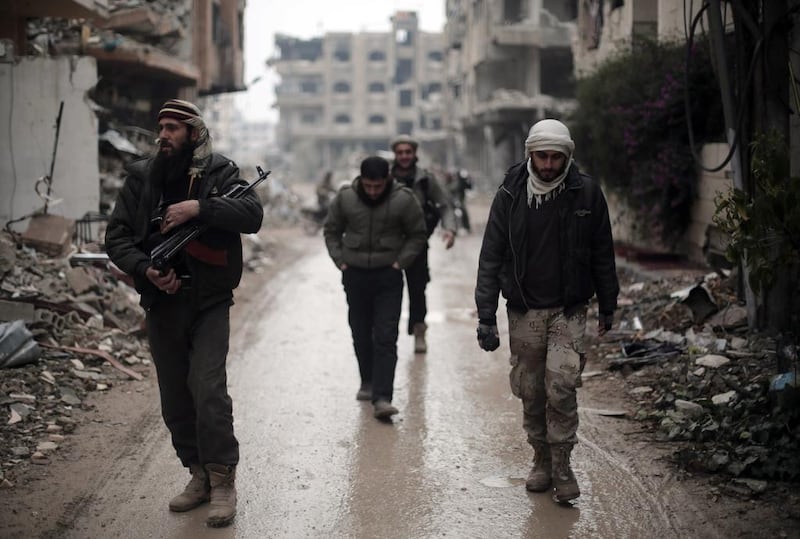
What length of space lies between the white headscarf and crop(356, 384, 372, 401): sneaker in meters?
2.83

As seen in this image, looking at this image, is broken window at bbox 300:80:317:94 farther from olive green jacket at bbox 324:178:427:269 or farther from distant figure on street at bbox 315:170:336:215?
olive green jacket at bbox 324:178:427:269

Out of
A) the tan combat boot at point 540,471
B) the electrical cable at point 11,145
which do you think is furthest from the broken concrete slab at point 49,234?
the tan combat boot at point 540,471

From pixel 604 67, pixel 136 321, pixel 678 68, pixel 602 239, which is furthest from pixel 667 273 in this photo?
pixel 602 239

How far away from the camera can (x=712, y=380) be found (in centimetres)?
678

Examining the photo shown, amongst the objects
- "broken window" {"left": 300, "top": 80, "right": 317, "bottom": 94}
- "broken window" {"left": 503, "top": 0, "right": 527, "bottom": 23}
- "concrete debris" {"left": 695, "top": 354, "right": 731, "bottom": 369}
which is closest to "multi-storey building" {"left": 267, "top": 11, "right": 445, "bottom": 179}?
"broken window" {"left": 300, "top": 80, "right": 317, "bottom": 94}

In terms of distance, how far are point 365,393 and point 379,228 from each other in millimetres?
1294

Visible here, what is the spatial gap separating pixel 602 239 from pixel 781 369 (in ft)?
6.93

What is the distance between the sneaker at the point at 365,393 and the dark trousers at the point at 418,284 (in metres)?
1.66

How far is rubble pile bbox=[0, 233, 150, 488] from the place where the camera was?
6.23 m

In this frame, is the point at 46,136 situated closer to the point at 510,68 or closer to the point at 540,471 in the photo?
the point at 540,471

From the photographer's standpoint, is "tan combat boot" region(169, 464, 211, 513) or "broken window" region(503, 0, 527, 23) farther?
"broken window" region(503, 0, 527, 23)

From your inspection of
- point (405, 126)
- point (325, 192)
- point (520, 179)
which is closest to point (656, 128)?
point (520, 179)

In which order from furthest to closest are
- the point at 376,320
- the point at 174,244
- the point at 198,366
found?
1. the point at 376,320
2. the point at 198,366
3. the point at 174,244

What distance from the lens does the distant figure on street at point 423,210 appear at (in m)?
8.74
